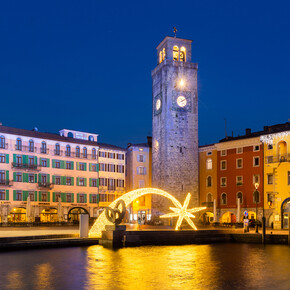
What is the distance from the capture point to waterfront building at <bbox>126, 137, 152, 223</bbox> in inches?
2566

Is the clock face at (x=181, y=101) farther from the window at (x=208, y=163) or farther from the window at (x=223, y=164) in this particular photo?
the window at (x=223, y=164)

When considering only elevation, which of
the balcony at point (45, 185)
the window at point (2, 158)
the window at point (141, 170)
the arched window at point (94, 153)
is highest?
the arched window at point (94, 153)

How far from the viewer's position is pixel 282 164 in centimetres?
4731

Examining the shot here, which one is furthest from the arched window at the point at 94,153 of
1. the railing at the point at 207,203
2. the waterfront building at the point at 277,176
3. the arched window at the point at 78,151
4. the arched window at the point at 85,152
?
the waterfront building at the point at 277,176

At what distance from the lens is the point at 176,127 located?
57375 mm

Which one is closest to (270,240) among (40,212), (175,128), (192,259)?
(192,259)

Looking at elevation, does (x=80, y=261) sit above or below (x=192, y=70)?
below

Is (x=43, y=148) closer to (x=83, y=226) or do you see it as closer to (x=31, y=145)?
(x=31, y=145)

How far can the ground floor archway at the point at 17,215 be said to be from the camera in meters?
53.9

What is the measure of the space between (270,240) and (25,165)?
3561 centimetres

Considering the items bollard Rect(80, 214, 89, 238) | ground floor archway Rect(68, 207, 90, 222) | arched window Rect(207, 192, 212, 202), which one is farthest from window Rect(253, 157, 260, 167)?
bollard Rect(80, 214, 89, 238)

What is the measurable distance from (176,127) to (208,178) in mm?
7677

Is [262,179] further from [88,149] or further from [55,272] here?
[55,272]

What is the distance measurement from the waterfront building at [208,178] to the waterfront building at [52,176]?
1272 centimetres
